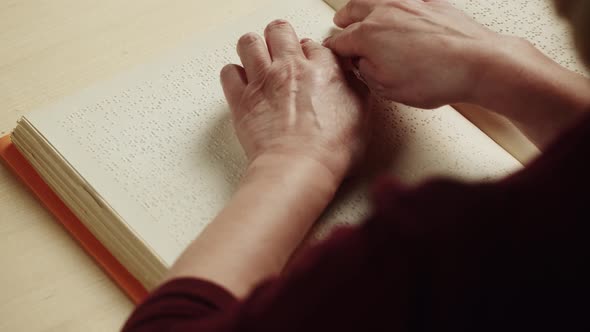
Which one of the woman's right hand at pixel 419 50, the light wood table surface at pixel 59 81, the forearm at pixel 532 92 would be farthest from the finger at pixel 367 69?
the light wood table surface at pixel 59 81

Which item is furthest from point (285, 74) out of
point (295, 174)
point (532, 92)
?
point (532, 92)

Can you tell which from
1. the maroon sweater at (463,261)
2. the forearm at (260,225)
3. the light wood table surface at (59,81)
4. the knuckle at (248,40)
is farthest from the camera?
the knuckle at (248,40)

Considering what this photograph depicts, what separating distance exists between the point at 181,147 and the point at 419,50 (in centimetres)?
26

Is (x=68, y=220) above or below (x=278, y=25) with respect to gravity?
below

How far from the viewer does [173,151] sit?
2.13 feet

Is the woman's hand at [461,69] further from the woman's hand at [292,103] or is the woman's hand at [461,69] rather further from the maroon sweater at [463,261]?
→ the maroon sweater at [463,261]

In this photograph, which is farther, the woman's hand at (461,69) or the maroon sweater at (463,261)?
the woman's hand at (461,69)

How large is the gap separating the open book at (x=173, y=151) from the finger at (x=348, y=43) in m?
0.07

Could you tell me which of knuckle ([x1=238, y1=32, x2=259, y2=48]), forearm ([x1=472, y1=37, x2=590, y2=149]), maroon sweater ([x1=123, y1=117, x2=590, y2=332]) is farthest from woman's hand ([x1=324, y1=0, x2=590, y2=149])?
maroon sweater ([x1=123, y1=117, x2=590, y2=332])

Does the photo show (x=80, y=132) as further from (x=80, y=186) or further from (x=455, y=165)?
(x=455, y=165)

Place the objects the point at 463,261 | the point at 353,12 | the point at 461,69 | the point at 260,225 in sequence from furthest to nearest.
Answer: the point at 353,12
the point at 461,69
the point at 260,225
the point at 463,261

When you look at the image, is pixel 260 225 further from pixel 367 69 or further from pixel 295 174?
pixel 367 69

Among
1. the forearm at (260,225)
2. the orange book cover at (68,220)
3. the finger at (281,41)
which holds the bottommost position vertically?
the orange book cover at (68,220)

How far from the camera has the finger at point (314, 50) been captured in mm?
684
